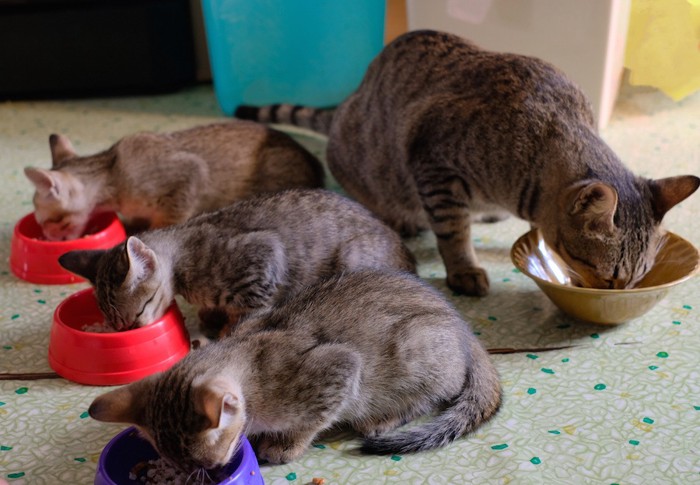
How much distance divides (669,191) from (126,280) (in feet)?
5.47

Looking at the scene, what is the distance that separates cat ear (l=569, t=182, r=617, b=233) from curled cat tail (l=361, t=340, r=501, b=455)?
519 mm

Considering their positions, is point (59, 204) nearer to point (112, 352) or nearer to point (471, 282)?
point (112, 352)

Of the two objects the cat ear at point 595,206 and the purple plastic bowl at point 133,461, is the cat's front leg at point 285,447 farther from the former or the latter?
the cat ear at point 595,206

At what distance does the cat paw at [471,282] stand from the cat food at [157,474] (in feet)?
4.31

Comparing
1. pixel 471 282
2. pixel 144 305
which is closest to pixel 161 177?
pixel 144 305

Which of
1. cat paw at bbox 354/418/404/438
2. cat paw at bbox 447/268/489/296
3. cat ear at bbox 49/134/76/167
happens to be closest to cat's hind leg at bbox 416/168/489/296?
cat paw at bbox 447/268/489/296

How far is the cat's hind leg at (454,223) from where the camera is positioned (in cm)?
285

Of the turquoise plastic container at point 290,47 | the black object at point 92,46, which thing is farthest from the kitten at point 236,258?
the black object at point 92,46

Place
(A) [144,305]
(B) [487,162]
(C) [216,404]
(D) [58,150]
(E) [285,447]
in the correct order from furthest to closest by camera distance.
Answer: (D) [58,150], (B) [487,162], (A) [144,305], (E) [285,447], (C) [216,404]

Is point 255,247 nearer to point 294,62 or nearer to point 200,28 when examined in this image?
point 294,62

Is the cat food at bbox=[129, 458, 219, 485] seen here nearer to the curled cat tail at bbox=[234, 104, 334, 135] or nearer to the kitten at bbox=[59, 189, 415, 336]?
the kitten at bbox=[59, 189, 415, 336]

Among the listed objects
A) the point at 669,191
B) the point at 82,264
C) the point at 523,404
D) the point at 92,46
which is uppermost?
the point at 92,46

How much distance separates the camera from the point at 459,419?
2.10m

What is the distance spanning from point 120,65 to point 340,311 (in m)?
3.28
